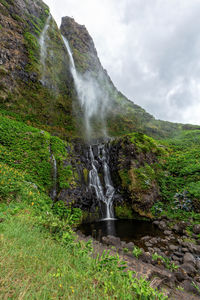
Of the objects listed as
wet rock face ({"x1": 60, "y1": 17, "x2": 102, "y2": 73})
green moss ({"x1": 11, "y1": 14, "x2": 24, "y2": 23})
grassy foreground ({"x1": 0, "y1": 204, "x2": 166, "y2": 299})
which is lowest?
grassy foreground ({"x1": 0, "y1": 204, "x2": 166, "y2": 299})

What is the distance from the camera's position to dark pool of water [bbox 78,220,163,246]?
845 centimetres

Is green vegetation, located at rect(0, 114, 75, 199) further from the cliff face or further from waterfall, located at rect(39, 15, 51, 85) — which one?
waterfall, located at rect(39, 15, 51, 85)

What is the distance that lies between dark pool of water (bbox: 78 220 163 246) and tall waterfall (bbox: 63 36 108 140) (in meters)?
20.2

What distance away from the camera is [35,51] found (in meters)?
20.9

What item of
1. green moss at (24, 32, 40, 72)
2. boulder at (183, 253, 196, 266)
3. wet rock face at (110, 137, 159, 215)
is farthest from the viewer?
green moss at (24, 32, 40, 72)

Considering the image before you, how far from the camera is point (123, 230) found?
970 cm

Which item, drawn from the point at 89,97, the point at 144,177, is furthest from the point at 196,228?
the point at 89,97

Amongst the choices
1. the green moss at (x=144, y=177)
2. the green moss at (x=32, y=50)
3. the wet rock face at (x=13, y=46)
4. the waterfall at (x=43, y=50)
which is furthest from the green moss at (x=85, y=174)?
the green moss at (x=32, y=50)

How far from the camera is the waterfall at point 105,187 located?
13.4 meters

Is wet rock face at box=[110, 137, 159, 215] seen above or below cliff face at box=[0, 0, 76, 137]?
below

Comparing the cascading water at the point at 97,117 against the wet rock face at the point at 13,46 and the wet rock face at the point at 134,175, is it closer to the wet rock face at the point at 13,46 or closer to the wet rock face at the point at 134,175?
the wet rock face at the point at 134,175

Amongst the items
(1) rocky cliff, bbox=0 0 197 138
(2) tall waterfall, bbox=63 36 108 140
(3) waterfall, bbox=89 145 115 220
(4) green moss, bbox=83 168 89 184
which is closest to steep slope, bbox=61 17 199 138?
(1) rocky cliff, bbox=0 0 197 138

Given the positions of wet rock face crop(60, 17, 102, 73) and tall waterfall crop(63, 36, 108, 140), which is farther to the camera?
wet rock face crop(60, 17, 102, 73)

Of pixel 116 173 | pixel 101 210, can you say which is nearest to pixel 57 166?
pixel 101 210
